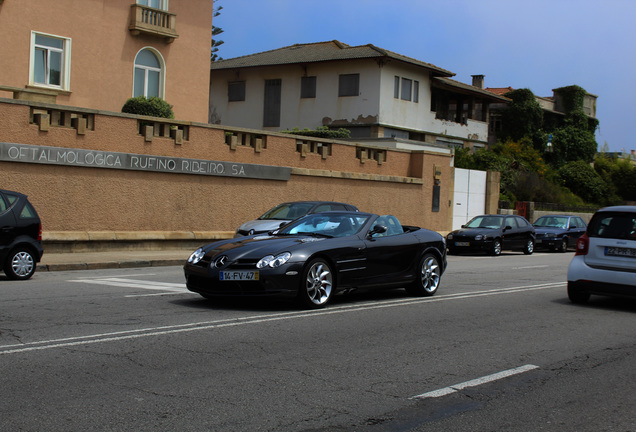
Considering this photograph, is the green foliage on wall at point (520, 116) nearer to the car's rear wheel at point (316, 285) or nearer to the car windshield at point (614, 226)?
the car windshield at point (614, 226)

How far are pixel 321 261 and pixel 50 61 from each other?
17630mm

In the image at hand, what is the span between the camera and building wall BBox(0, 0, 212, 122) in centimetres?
2316

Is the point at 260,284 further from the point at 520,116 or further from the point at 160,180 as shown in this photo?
the point at 520,116

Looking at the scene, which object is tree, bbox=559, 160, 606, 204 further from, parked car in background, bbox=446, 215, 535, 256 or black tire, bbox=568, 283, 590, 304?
black tire, bbox=568, 283, 590, 304

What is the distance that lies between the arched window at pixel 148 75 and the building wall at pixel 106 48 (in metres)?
0.28

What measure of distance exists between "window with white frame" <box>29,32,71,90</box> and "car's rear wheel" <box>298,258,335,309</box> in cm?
1702

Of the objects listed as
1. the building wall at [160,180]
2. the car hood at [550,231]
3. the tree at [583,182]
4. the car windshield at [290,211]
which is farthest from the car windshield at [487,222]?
the tree at [583,182]

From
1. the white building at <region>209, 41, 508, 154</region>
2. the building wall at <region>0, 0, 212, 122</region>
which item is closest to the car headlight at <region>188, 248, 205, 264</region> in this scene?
the building wall at <region>0, 0, 212, 122</region>

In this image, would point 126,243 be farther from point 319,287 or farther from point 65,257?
point 319,287

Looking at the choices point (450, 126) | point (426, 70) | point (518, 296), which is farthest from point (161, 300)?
point (450, 126)

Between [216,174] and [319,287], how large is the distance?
12.7 meters

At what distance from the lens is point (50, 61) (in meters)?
24.2

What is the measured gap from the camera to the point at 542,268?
20.0 meters

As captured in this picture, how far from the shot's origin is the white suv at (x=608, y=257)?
11.1 meters
